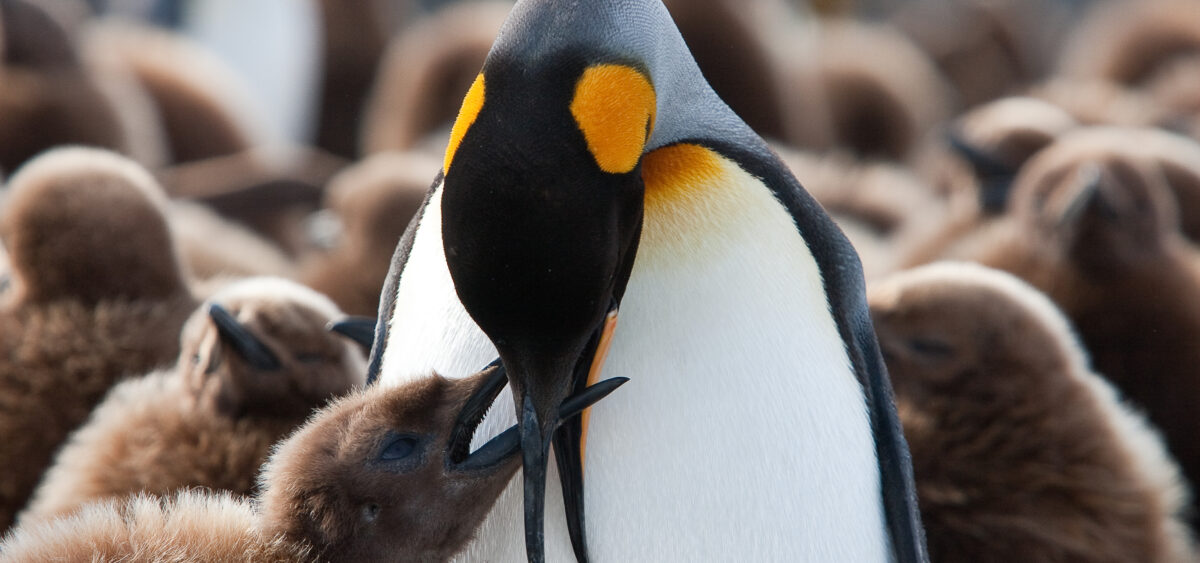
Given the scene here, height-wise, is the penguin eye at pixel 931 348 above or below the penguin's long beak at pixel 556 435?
above

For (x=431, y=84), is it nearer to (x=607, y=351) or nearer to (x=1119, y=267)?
(x=1119, y=267)

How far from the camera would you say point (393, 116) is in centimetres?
558

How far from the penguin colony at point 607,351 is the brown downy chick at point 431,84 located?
4.74ft

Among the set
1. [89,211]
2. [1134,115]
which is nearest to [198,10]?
[1134,115]

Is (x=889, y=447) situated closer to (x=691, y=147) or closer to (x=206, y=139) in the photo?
(x=691, y=147)

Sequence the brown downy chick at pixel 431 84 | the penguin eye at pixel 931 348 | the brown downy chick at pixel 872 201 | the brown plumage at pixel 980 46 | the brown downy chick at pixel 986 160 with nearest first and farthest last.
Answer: the penguin eye at pixel 931 348 < the brown downy chick at pixel 986 160 < the brown downy chick at pixel 872 201 < the brown downy chick at pixel 431 84 < the brown plumage at pixel 980 46

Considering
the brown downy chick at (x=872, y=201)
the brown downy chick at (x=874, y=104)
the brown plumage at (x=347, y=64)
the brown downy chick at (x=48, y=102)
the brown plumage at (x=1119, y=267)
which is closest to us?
the brown plumage at (x=1119, y=267)

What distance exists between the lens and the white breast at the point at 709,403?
1701mm

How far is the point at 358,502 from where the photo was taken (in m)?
1.63

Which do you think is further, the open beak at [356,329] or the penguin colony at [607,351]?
the open beak at [356,329]

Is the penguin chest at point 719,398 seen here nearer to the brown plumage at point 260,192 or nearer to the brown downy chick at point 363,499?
the brown downy chick at point 363,499

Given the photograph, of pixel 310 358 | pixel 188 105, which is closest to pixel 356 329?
pixel 310 358

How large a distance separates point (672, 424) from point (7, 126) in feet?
9.73

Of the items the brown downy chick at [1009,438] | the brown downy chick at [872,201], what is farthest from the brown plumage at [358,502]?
the brown downy chick at [872,201]
